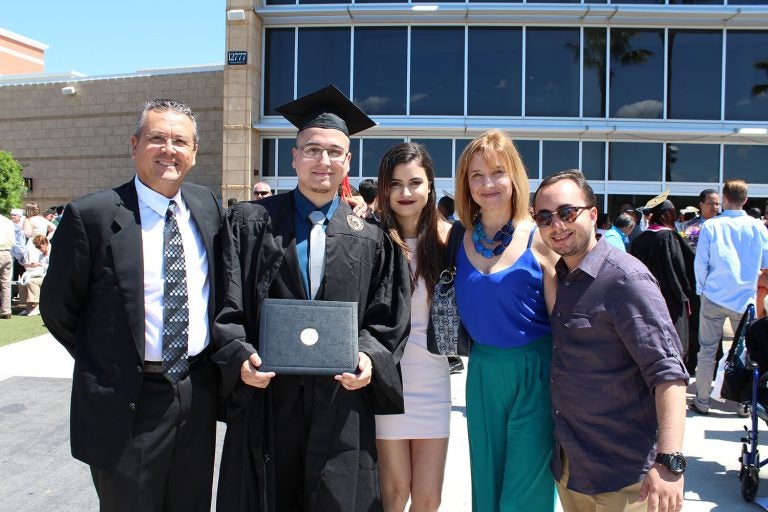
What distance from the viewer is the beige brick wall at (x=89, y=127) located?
15961mm

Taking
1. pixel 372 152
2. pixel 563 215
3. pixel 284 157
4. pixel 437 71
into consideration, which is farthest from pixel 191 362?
pixel 437 71

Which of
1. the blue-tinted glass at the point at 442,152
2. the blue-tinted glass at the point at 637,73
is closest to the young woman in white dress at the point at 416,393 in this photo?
the blue-tinted glass at the point at 442,152

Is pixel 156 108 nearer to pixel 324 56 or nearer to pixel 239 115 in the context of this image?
pixel 239 115

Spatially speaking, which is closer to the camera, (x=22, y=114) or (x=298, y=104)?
(x=298, y=104)

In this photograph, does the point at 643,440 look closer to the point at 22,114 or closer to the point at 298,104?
the point at 298,104

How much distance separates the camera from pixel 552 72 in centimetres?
1327

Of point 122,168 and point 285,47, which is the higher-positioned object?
point 285,47

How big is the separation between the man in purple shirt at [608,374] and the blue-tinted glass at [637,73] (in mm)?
12378

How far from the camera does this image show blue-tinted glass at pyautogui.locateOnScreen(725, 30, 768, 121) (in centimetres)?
1316

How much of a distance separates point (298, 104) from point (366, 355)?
43.4 inches

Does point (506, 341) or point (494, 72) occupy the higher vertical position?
point (494, 72)

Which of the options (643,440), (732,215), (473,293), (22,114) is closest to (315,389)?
(473,293)

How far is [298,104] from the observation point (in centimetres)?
252

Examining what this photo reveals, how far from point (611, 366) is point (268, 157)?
1246 cm
